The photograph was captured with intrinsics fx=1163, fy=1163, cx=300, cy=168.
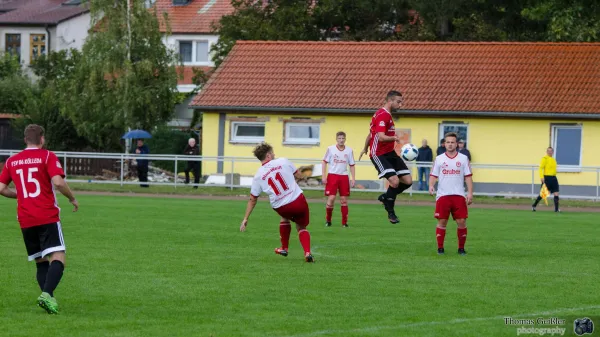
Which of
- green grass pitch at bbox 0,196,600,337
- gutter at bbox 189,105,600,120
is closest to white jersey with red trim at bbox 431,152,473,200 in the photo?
green grass pitch at bbox 0,196,600,337

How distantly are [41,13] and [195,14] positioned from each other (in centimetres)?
1036

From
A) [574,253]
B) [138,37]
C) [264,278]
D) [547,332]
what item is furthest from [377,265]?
[138,37]

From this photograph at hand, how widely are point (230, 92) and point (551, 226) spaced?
65.7 ft

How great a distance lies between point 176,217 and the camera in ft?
77.9

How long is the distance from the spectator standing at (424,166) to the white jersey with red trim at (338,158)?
1287 centimetres

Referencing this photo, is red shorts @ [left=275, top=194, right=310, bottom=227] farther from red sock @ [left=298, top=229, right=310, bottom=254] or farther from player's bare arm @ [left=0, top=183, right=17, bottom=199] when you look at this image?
player's bare arm @ [left=0, top=183, right=17, bottom=199]

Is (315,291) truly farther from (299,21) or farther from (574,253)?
(299,21)

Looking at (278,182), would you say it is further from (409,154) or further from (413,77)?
(413,77)

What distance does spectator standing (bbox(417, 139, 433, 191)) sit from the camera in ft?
116

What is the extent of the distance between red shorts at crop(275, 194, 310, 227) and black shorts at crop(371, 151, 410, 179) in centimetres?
373

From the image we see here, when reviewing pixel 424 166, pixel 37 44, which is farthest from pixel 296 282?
pixel 37 44

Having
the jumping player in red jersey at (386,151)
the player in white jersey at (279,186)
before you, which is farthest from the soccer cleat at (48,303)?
the jumping player in red jersey at (386,151)

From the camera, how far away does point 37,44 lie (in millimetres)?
72250

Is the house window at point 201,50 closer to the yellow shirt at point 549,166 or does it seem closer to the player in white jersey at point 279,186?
the yellow shirt at point 549,166
